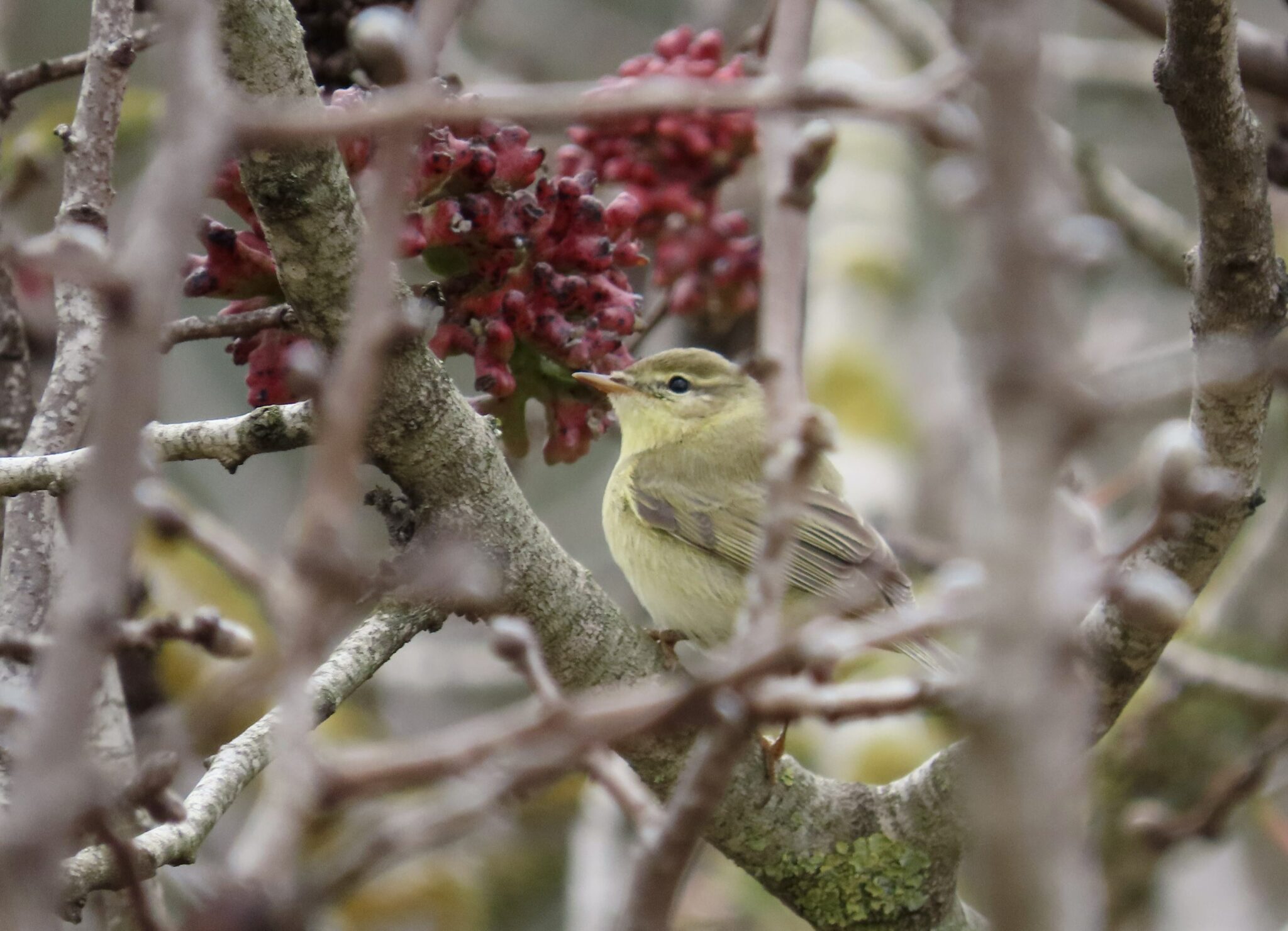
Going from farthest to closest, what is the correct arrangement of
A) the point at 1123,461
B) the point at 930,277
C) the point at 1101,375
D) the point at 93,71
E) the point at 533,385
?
the point at 1123,461 < the point at 930,277 < the point at 533,385 < the point at 93,71 < the point at 1101,375

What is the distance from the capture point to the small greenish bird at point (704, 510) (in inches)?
159

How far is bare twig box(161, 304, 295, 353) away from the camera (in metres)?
2.36

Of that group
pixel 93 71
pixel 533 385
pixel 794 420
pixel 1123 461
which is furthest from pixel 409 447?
pixel 1123 461

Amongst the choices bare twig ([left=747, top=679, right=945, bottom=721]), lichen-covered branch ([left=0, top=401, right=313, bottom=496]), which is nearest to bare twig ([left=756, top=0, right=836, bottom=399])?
bare twig ([left=747, top=679, right=945, bottom=721])

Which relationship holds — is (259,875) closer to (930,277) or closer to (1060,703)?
(1060,703)

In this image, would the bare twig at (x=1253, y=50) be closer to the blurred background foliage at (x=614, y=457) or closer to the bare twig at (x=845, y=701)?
the blurred background foliage at (x=614, y=457)

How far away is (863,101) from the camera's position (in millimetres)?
1176

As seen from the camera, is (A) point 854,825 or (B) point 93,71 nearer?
(B) point 93,71

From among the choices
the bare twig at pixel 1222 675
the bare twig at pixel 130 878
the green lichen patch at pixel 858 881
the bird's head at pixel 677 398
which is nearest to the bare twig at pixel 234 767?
the bare twig at pixel 130 878

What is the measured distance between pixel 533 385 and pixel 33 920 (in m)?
1.97

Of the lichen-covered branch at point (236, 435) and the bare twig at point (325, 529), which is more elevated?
the bare twig at point (325, 529)

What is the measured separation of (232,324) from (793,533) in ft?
6.76

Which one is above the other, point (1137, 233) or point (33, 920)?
point (33, 920)

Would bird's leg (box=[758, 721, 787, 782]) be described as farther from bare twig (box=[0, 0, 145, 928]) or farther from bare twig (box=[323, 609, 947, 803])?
bare twig (box=[323, 609, 947, 803])
